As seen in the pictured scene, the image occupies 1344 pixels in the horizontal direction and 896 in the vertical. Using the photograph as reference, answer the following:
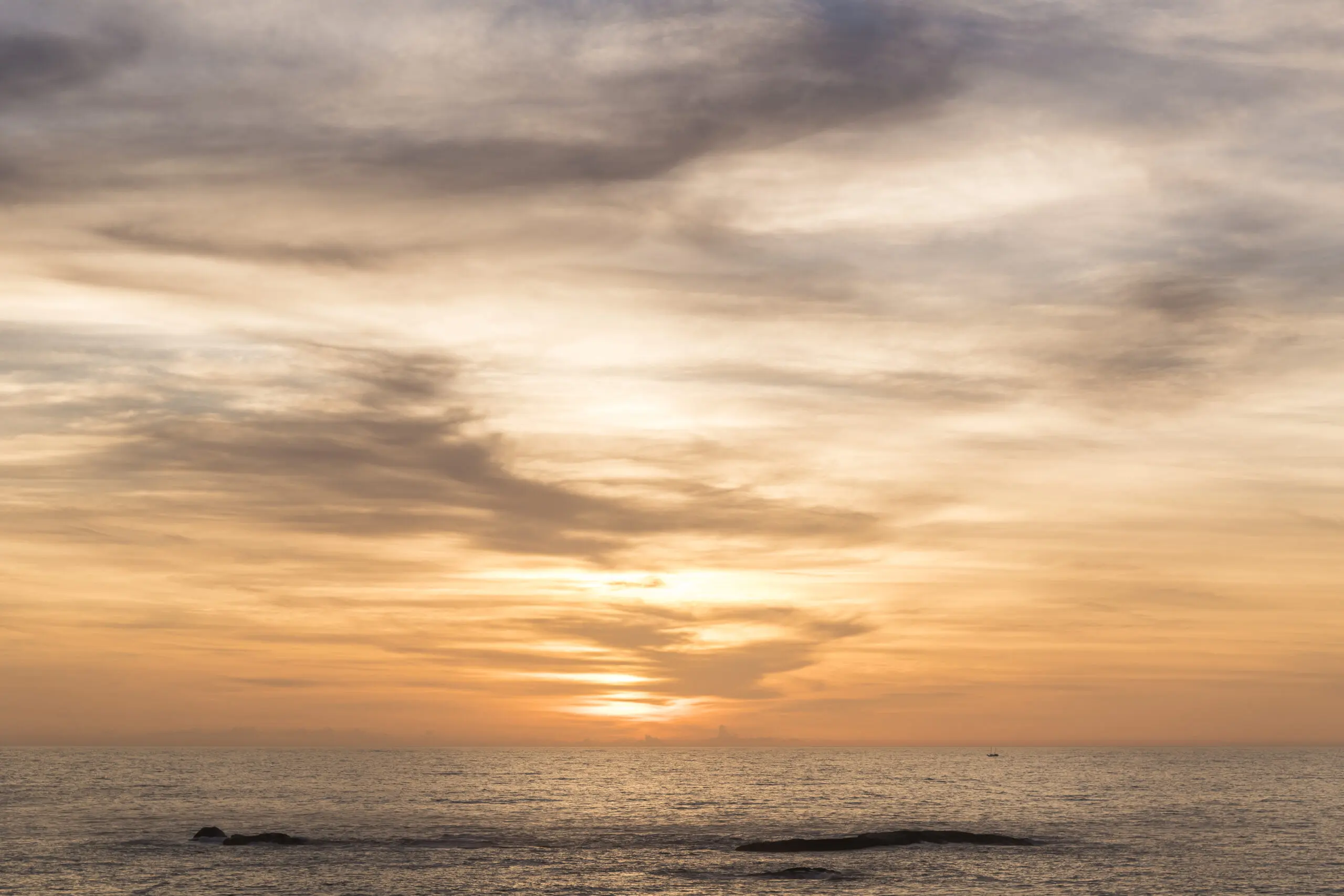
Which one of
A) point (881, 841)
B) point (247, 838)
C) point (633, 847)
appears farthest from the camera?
point (633, 847)

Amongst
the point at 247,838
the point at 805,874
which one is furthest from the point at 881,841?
the point at 247,838

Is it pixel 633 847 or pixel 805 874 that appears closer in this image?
pixel 805 874

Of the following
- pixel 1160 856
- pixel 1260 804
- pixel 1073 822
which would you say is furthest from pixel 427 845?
pixel 1260 804

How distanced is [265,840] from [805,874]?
50204 mm

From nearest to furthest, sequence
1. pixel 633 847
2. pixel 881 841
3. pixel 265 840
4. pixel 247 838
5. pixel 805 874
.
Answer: pixel 805 874
pixel 247 838
pixel 265 840
pixel 881 841
pixel 633 847

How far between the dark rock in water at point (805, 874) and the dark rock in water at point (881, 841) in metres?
12.6

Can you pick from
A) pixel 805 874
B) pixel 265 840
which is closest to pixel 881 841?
pixel 805 874

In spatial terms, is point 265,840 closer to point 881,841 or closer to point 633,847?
point 633,847

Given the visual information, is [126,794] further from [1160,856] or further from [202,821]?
[1160,856]

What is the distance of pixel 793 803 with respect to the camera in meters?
171

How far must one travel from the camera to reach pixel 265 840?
103m

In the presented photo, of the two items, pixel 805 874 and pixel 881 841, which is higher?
pixel 805 874

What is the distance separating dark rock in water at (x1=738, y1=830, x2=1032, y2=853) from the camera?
331 feet

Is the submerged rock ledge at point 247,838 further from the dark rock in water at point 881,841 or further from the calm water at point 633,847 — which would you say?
the dark rock in water at point 881,841
